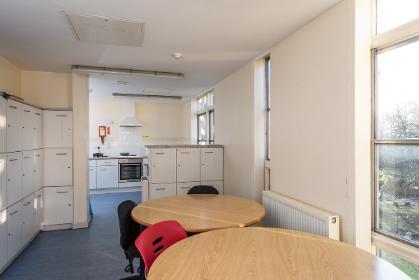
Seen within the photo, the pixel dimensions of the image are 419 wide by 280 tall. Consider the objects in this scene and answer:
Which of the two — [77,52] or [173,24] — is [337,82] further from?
[77,52]

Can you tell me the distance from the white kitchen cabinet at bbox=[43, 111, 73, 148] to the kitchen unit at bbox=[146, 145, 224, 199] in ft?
4.62

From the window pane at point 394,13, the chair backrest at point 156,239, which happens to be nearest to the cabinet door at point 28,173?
the chair backrest at point 156,239

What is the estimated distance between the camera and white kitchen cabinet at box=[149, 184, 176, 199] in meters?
4.52

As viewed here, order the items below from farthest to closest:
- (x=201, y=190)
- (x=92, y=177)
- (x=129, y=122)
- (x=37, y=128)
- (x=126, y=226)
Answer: (x=129, y=122) → (x=92, y=177) → (x=37, y=128) → (x=201, y=190) → (x=126, y=226)

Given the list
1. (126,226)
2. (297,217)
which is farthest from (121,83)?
(297,217)

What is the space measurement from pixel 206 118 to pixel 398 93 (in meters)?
Result: 5.04

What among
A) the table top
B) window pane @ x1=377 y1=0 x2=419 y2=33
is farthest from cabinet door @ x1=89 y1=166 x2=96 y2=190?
window pane @ x1=377 y1=0 x2=419 y2=33

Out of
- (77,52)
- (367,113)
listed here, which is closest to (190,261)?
(367,113)

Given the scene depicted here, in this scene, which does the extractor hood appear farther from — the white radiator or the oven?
the white radiator

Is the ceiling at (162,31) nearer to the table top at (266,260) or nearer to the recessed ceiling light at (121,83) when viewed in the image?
the recessed ceiling light at (121,83)

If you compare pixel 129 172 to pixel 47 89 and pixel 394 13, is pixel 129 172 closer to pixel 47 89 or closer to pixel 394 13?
pixel 47 89

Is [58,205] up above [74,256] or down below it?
above

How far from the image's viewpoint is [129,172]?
7.53 m

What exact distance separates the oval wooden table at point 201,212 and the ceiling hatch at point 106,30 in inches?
75.8
